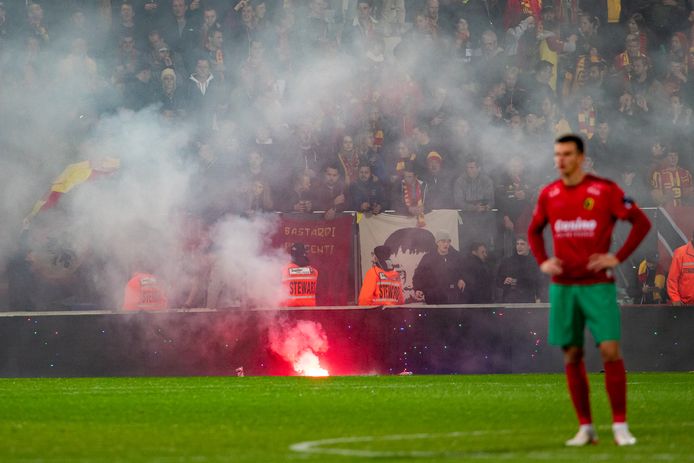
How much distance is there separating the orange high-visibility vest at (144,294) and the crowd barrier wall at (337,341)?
58 cm

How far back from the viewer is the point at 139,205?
1770 centimetres

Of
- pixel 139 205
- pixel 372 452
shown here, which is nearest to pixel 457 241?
pixel 139 205

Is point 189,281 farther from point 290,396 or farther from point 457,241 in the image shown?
point 290,396

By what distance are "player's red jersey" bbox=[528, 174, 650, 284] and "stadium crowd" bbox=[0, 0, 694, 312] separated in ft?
31.2

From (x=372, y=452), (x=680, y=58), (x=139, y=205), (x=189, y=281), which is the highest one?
(x=680, y=58)

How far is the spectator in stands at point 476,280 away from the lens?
17.2 metres

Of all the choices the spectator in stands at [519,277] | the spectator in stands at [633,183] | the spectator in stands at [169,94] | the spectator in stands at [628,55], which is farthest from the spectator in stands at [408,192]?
the spectator in stands at [628,55]

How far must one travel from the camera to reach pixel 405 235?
17.8m

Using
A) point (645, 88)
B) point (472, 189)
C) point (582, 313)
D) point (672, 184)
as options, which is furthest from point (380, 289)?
point (582, 313)

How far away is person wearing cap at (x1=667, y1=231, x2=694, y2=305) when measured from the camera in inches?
679

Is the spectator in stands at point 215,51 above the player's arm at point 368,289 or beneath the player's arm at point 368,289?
above

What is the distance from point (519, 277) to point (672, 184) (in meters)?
3.69

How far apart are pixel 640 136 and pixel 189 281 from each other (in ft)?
26.4

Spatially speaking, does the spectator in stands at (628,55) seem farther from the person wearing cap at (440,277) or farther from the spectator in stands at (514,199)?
the person wearing cap at (440,277)
